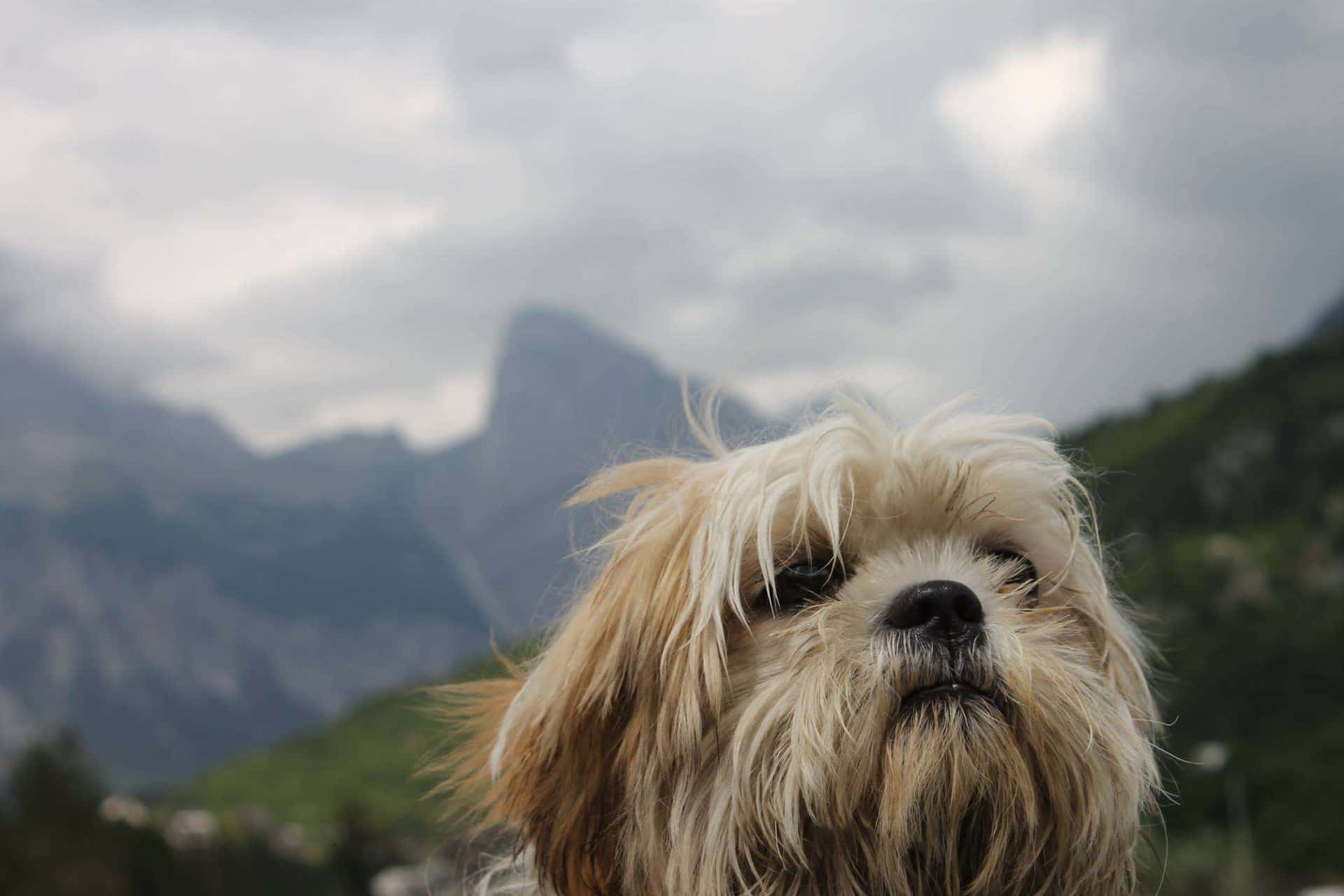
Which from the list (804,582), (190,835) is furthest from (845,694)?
(190,835)

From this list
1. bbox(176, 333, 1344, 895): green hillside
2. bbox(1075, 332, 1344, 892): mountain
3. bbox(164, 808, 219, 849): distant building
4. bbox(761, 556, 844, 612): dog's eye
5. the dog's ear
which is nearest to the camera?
the dog's ear

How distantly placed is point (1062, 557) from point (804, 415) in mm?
1129

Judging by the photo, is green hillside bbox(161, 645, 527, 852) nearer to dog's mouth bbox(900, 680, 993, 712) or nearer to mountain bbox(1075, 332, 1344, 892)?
mountain bbox(1075, 332, 1344, 892)

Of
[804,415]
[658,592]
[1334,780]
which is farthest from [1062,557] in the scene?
[1334,780]

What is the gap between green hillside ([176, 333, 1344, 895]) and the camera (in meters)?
72.8

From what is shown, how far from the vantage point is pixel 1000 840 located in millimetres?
3377

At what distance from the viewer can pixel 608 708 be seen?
12.3 ft

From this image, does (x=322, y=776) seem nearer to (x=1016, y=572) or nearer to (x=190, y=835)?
(x=190, y=835)

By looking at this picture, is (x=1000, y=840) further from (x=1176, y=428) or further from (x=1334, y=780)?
(x=1176, y=428)

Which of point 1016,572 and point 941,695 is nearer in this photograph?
point 941,695

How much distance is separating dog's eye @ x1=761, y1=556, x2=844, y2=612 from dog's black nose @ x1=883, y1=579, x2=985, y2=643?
14.6 inches

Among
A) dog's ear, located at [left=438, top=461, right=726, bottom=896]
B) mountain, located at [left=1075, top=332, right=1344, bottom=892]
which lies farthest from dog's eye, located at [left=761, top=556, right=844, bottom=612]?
mountain, located at [left=1075, top=332, right=1344, bottom=892]

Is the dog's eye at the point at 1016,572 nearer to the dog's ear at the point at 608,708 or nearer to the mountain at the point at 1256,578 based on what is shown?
the dog's ear at the point at 608,708

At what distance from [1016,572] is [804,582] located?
745 mm
